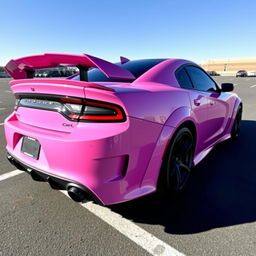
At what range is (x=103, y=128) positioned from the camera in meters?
1.82

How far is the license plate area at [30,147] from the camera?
2107 millimetres

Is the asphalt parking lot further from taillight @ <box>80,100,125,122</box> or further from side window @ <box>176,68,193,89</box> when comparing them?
side window @ <box>176,68,193,89</box>

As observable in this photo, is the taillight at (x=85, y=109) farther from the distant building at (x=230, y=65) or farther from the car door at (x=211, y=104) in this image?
the distant building at (x=230, y=65)

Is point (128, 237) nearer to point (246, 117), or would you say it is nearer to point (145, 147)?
point (145, 147)

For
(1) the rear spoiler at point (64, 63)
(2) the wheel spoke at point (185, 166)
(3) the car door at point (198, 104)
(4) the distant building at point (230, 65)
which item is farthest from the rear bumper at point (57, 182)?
(4) the distant building at point (230, 65)

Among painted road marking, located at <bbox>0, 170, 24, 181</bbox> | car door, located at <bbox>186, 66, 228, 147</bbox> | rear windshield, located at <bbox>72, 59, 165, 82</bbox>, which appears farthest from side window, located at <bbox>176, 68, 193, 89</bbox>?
painted road marking, located at <bbox>0, 170, 24, 181</bbox>

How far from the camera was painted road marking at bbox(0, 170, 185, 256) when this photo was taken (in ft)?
6.17

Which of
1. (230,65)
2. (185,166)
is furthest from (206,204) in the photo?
(230,65)

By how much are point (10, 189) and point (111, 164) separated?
172 cm

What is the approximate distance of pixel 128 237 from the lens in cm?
203

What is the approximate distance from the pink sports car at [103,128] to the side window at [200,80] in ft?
1.37

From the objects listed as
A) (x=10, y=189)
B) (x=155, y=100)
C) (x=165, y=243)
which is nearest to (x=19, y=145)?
(x=10, y=189)

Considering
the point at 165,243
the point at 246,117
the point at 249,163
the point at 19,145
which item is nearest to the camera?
the point at 165,243

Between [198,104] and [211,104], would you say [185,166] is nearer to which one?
[198,104]
